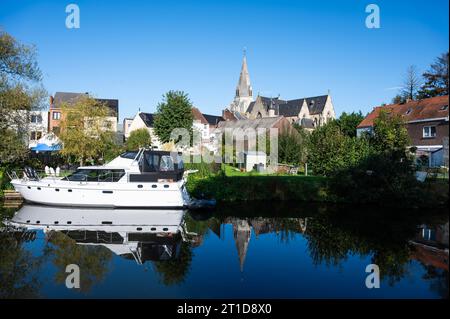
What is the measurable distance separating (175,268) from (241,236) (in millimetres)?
4471

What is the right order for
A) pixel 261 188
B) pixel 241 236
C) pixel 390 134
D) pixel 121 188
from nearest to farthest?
pixel 241 236 < pixel 121 188 < pixel 261 188 < pixel 390 134

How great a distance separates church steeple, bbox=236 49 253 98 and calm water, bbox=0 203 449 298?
3402 inches

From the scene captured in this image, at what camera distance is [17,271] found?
9055 mm

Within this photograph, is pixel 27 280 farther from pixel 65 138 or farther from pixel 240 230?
pixel 65 138

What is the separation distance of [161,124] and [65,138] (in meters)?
16.1

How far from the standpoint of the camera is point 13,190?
71.8ft

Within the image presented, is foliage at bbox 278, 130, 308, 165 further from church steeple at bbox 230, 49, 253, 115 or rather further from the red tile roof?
church steeple at bbox 230, 49, 253, 115

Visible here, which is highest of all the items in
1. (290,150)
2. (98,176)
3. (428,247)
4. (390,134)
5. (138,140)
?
(138,140)

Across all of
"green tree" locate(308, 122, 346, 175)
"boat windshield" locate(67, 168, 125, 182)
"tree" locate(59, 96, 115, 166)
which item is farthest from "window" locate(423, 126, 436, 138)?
"tree" locate(59, 96, 115, 166)

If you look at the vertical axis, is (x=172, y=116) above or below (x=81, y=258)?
above

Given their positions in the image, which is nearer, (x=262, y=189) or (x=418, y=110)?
(x=262, y=189)

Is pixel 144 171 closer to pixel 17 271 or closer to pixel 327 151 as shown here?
pixel 17 271

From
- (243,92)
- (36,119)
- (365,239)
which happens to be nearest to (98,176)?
(36,119)

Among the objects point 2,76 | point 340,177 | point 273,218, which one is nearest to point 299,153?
point 340,177
